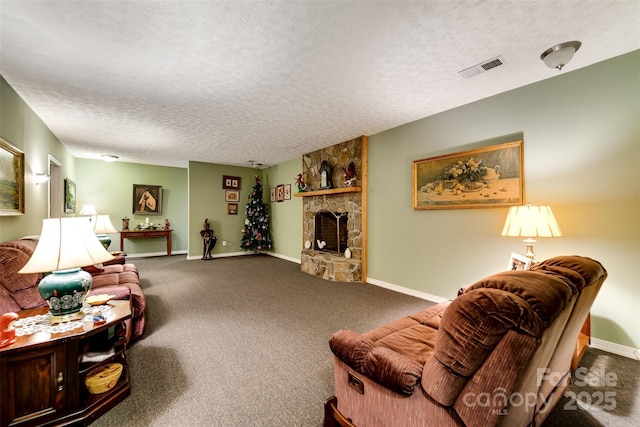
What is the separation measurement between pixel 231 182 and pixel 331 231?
3.59 metres

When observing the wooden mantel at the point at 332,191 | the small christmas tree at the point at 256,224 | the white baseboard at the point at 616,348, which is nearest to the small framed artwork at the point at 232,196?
the small christmas tree at the point at 256,224

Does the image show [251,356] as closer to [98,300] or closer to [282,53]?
[98,300]

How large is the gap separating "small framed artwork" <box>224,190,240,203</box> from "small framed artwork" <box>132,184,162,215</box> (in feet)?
6.17

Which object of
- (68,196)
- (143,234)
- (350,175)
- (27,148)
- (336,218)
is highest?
(27,148)

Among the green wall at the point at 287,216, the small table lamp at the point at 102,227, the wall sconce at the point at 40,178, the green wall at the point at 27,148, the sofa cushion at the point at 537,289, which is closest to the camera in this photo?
the sofa cushion at the point at 537,289

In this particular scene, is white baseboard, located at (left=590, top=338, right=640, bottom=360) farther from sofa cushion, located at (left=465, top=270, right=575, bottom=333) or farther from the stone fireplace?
the stone fireplace

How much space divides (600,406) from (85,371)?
10.6 feet

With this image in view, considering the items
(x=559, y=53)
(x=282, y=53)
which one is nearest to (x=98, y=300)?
(x=282, y=53)

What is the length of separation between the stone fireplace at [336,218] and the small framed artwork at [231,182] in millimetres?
2513

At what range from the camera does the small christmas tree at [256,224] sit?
7.32 m

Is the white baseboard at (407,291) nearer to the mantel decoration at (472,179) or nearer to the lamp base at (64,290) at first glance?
the mantel decoration at (472,179)

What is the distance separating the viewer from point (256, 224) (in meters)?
7.36

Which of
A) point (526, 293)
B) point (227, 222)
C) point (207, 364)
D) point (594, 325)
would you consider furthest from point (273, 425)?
point (227, 222)

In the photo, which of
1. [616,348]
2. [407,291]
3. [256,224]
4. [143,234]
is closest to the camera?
[616,348]
